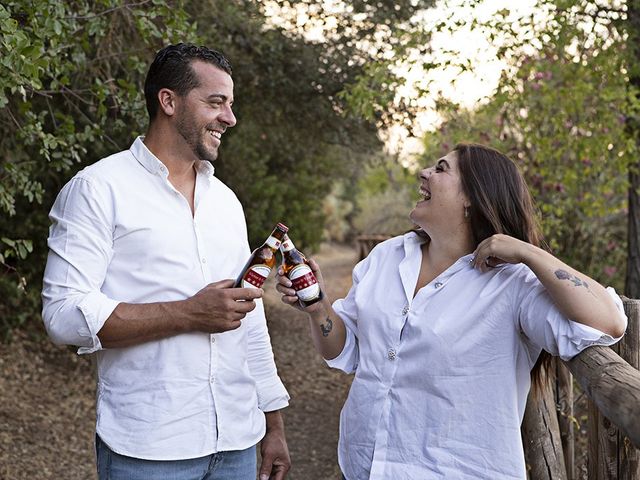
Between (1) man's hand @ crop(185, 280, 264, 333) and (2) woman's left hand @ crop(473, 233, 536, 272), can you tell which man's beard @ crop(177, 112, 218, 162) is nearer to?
(1) man's hand @ crop(185, 280, 264, 333)

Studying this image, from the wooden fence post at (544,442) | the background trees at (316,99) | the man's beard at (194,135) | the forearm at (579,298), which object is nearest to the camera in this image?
the forearm at (579,298)

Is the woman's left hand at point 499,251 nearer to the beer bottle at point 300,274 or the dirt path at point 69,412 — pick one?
the beer bottle at point 300,274

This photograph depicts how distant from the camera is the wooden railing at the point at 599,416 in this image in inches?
73.2

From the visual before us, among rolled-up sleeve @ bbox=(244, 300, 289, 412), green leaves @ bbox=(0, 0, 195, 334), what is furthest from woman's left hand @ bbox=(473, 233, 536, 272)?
green leaves @ bbox=(0, 0, 195, 334)

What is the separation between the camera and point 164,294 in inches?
97.7

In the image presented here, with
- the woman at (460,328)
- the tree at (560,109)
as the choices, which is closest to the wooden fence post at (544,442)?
the woman at (460,328)

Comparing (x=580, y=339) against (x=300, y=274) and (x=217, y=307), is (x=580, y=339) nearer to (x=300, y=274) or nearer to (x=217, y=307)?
(x=300, y=274)

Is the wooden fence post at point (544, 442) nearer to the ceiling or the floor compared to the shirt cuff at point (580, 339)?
nearer to the floor

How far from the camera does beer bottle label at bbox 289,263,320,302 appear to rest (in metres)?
2.66

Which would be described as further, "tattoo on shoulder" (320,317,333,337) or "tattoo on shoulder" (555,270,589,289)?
"tattoo on shoulder" (320,317,333,337)

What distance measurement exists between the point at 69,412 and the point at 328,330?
5.31 m

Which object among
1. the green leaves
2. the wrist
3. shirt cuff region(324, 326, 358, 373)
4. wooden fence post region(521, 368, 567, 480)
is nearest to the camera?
shirt cuff region(324, 326, 358, 373)

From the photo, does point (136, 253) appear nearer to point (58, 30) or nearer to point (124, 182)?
point (124, 182)

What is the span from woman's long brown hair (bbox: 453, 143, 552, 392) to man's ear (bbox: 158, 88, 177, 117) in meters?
0.98
